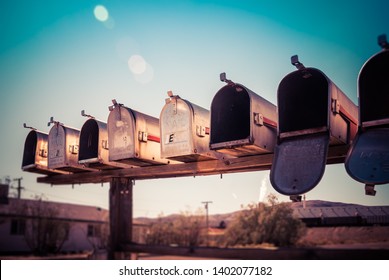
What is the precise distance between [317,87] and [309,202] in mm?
1152

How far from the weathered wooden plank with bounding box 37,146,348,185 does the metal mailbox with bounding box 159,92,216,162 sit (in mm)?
100

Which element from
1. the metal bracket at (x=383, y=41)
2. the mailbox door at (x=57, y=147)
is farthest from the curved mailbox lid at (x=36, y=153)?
the metal bracket at (x=383, y=41)

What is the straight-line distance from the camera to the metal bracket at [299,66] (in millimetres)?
3036

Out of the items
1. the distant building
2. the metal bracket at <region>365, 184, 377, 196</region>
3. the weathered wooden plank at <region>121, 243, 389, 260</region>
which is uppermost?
the metal bracket at <region>365, 184, 377, 196</region>

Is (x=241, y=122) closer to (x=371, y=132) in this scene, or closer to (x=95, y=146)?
(x=371, y=132)

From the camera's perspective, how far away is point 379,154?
2721 millimetres

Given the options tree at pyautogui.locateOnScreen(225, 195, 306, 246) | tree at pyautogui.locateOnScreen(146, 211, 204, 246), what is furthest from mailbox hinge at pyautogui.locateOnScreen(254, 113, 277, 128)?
tree at pyautogui.locateOnScreen(146, 211, 204, 246)

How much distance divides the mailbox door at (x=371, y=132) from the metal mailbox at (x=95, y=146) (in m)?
2.49

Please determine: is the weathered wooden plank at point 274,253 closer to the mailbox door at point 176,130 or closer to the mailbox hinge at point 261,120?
the mailbox door at point 176,130

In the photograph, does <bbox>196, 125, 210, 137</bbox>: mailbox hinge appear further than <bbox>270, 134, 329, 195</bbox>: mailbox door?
Yes

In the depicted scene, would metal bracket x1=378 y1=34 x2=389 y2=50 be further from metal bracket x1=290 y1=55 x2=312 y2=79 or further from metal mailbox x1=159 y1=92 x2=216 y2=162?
metal mailbox x1=159 y1=92 x2=216 y2=162

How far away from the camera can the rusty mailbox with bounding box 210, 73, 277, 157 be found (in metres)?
3.23

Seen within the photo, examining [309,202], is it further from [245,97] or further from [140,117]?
[140,117]
